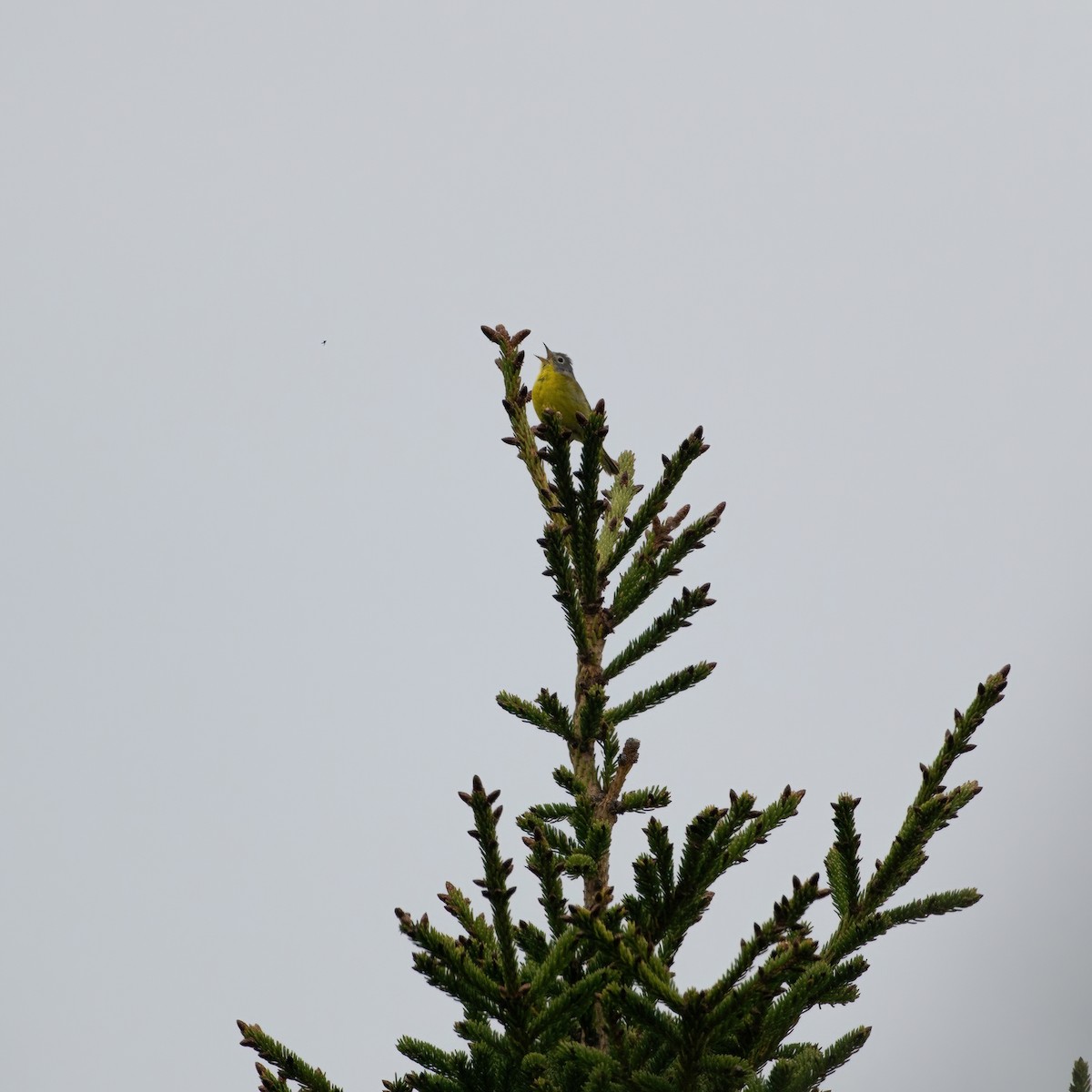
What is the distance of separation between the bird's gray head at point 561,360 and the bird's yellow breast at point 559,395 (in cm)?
86

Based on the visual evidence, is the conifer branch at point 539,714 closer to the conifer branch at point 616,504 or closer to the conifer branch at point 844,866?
the conifer branch at point 616,504

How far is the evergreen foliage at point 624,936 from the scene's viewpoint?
3.29 m

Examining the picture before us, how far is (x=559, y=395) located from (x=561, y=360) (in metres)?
1.76

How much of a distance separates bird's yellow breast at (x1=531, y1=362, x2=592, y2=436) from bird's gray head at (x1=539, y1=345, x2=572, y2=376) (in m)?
0.86

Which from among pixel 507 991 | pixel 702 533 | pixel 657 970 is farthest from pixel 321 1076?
pixel 702 533

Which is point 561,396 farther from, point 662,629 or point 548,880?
point 548,880

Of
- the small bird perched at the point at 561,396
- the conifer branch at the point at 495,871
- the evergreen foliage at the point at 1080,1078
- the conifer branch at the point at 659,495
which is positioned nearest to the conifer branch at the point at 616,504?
the conifer branch at the point at 659,495

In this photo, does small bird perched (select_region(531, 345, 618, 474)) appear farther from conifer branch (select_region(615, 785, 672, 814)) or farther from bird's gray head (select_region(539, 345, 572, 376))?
conifer branch (select_region(615, 785, 672, 814))

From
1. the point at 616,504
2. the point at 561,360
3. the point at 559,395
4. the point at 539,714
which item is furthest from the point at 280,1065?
the point at 561,360

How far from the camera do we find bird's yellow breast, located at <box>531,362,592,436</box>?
8.33m

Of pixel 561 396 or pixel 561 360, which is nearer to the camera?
pixel 561 396

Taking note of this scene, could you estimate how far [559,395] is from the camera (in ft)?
27.3

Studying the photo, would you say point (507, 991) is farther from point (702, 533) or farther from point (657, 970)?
point (702, 533)

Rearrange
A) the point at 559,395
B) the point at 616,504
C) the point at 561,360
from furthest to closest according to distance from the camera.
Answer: the point at 561,360 → the point at 559,395 → the point at 616,504
